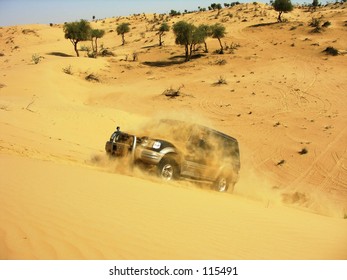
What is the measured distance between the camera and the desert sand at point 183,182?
4.93m

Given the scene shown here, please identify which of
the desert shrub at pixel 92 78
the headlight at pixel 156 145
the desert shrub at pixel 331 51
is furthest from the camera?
the desert shrub at pixel 331 51

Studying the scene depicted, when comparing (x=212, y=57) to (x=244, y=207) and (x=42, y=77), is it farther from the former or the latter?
(x=244, y=207)

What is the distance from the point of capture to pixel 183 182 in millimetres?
9609

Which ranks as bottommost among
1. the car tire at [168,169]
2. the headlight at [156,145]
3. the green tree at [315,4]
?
the car tire at [168,169]

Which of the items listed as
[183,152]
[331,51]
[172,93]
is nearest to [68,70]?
[172,93]

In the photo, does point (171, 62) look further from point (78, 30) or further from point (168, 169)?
point (168, 169)

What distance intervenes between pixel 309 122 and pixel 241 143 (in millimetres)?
4601

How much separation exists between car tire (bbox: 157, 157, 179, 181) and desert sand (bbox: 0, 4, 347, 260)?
0.30 m

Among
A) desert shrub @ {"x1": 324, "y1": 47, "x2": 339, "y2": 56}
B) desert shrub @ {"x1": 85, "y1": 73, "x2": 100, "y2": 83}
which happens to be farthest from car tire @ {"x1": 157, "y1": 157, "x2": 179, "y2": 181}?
desert shrub @ {"x1": 324, "y1": 47, "x2": 339, "y2": 56}

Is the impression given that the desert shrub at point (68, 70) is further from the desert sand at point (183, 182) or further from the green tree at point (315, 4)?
the green tree at point (315, 4)

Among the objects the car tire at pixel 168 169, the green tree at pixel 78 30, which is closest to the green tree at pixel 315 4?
the green tree at pixel 78 30

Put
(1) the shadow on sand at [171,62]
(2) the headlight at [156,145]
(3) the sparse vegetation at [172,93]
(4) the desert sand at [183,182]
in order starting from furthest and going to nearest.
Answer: (1) the shadow on sand at [171,62] → (3) the sparse vegetation at [172,93] → (2) the headlight at [156,145] → (4) the desert sand at [183,182]

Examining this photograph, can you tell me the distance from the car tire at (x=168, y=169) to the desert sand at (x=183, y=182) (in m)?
0.30
